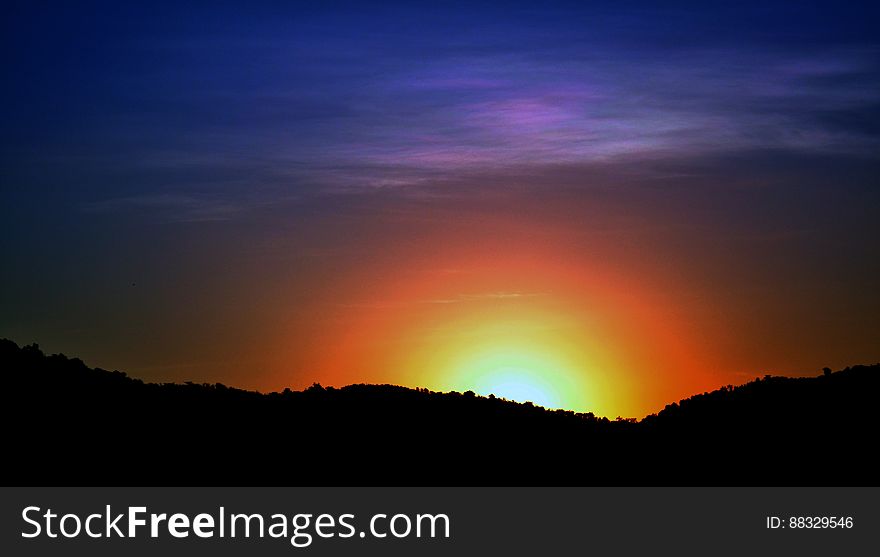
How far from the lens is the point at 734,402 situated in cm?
5622

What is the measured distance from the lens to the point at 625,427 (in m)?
55.3

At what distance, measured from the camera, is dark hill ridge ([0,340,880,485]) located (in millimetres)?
46000

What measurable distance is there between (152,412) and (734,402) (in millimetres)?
25354

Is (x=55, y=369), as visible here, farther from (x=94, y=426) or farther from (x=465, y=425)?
(x=465, y=425)

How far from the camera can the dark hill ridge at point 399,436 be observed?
46.0 metres

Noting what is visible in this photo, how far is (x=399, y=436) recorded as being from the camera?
5012cm

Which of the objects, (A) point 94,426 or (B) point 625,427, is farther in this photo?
(B) point 625,427
